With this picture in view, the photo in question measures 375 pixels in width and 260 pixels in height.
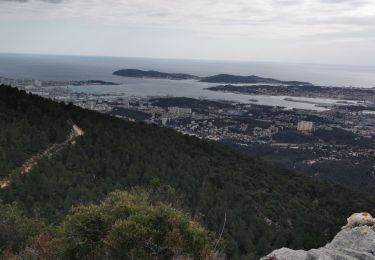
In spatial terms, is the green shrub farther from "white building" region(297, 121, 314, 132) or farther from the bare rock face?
"white building" region(297, 121, 314, 132)

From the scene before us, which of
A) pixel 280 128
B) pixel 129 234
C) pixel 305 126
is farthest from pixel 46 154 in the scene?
pixel 305 126

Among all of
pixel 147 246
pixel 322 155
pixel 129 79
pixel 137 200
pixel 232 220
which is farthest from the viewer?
pixel 129 79

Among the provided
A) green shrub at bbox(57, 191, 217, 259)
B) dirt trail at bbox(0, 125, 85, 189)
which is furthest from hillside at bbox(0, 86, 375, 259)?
green shrub at bbox(57, 191, 217, 259)

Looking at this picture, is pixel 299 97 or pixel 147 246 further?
pixel 299 97

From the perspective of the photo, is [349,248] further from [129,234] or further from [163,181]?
[163,181]

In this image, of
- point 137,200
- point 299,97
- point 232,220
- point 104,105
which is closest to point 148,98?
point 104,105

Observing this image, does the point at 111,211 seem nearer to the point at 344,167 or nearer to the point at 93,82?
the point at 344,167

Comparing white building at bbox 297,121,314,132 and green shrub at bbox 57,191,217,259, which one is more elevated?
green shrub at bbox 57,191,217,259
